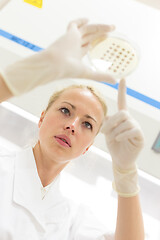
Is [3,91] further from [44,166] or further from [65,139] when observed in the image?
[44,166]

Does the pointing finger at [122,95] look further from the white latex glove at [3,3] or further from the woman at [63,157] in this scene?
the white latex glove at [3,3]

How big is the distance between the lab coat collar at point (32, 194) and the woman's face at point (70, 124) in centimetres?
10

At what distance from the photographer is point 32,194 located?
1.47 meters

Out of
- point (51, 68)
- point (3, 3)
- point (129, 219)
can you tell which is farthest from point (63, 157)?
point (3, 3)

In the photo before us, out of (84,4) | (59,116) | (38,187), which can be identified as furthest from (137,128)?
(84,4)

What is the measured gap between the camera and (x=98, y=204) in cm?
195

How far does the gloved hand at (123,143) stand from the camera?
1179 mm

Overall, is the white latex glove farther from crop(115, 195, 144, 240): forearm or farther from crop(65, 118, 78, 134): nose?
crop(115, 195, 144, 240): forearm

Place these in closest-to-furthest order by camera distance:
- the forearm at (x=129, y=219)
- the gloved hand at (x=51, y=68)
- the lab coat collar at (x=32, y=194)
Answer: the gloved hand at (x=51, y=68), the forearm at (x=129, y=219), the lab coat collar at (x=32, y=194)

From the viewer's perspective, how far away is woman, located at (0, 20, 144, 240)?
1.07 m

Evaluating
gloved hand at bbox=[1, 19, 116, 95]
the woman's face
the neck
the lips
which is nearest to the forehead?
the woman's face

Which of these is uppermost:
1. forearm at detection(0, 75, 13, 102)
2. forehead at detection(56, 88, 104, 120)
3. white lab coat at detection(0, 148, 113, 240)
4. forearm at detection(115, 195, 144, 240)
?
forearm at detection(0, 75, 13, 102)

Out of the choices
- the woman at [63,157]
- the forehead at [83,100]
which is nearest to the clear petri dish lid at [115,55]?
the woman at [63,157]

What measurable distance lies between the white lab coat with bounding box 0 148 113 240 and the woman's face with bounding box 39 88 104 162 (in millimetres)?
147
